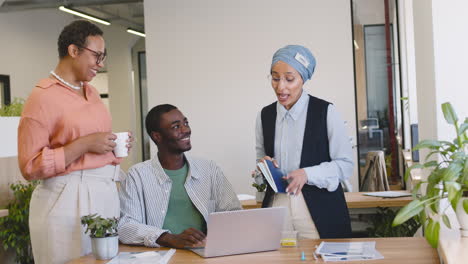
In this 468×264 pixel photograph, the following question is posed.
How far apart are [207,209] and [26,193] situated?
2992mm

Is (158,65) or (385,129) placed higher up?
(158,65)

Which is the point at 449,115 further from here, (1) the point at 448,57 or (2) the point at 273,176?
(2) the point at 273,176

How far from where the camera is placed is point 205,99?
25.3 feet

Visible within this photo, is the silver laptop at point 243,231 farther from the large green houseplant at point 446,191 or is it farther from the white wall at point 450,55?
the white wall at point 450,55

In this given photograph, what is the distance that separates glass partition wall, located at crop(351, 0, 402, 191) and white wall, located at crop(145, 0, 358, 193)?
27 centimetres

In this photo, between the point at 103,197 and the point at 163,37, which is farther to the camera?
the point at 163,37

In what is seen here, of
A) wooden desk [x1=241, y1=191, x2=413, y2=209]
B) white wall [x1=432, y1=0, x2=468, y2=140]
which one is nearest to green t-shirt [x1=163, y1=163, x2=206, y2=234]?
white wall [x1=432, y1=0, x2=468, y2=140]

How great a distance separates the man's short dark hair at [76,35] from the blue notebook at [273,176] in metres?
0.93

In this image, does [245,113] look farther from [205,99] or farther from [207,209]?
[207,209]

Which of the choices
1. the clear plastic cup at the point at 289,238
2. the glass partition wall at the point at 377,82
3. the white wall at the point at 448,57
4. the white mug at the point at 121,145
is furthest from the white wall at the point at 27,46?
the white wall at the point at 448,57

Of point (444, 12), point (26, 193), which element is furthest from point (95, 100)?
point (26, 193)

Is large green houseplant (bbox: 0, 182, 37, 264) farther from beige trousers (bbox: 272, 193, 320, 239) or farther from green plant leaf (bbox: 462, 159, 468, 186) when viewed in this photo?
green plant leaf (bbox: 462, 159, 468, 186)

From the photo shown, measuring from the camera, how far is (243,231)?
2.40 m

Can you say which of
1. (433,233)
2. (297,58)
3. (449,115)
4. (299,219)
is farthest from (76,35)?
(433,233)
